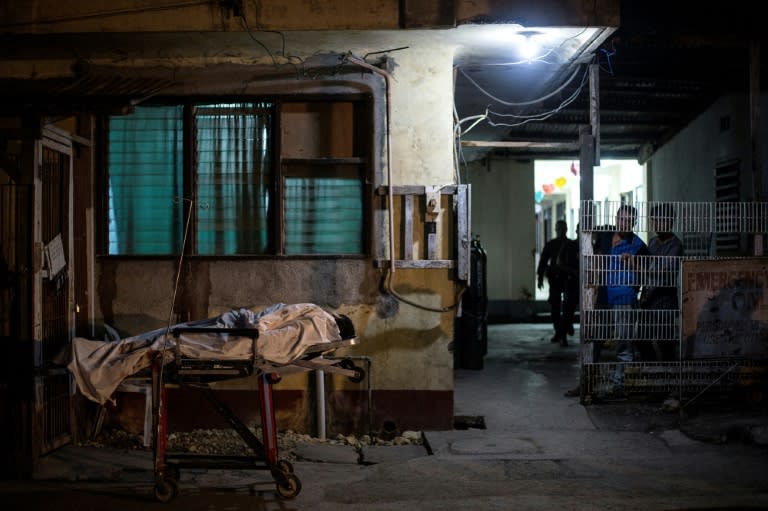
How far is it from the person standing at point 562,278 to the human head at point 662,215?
483 cm

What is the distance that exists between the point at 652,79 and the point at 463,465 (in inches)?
280

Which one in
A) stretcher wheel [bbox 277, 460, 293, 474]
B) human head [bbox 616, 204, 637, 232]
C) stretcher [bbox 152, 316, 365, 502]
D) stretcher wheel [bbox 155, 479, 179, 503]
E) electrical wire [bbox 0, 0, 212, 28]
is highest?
electrical wire [bbox 0, 0, 212, 28]

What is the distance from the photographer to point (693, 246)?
1293 cm

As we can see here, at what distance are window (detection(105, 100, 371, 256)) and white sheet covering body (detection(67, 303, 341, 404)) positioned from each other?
2.32 meters

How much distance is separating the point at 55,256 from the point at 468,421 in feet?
15.2

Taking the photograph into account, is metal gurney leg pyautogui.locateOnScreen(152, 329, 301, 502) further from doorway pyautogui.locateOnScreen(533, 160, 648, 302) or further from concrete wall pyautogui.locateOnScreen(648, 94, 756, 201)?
doorway pyautogui.locateOnScreen(533, 160, 648, 302)

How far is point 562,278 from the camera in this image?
551 inches

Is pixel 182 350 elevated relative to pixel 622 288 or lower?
lower

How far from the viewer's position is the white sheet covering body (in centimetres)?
557

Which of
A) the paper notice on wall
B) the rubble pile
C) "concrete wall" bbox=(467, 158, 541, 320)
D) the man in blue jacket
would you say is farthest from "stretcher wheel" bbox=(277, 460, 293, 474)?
"concrete wall" bbox=(467, 158, 541, 320)

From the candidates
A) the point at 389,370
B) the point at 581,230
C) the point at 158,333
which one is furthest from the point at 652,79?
the point at 158,333

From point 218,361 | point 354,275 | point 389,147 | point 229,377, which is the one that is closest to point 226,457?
point 229,377

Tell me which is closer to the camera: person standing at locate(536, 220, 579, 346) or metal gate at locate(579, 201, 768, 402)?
metal gate at locate(579, 201, 768, 402)

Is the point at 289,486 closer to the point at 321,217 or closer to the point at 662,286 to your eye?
the point at 321,217
